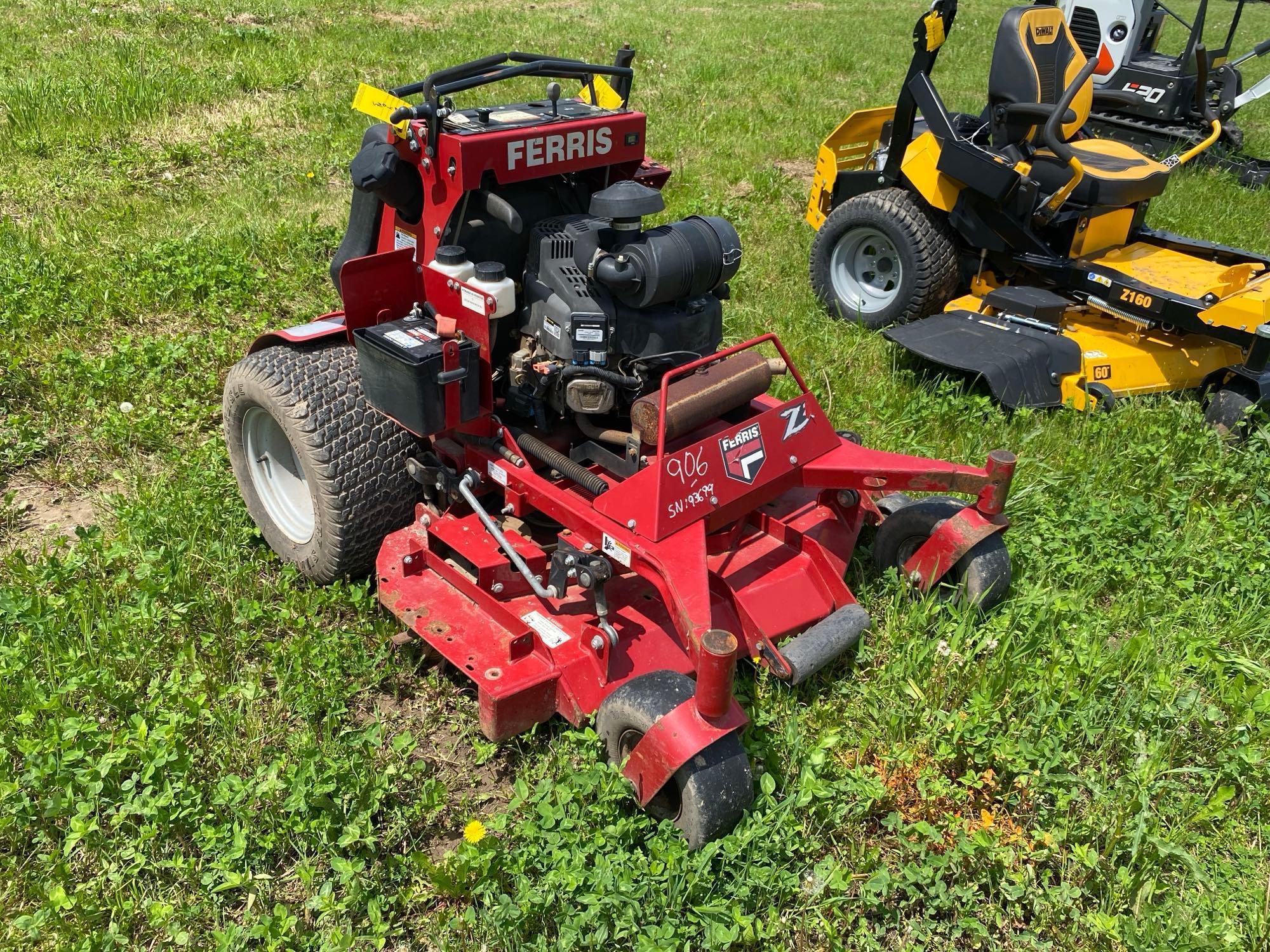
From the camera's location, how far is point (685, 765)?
2914 millimetres

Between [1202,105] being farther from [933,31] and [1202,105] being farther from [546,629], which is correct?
[546,629]

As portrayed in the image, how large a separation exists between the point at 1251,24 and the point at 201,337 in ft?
92.0

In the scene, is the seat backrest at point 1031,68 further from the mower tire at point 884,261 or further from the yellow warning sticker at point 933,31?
the mower tire at point 884,261

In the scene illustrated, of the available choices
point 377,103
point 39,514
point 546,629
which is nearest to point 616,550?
point 546,629

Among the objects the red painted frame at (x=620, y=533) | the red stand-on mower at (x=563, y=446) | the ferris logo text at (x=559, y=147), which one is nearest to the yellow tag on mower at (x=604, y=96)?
the red stand-on mower at (x=563, y=446)

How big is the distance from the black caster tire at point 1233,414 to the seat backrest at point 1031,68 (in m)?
2.05

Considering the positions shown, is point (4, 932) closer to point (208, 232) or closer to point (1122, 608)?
point (1122, 608)

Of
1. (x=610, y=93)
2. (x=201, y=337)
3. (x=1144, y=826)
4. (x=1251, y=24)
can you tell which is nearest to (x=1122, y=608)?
(x=1144, y=826)

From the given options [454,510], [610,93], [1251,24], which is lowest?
[1251,24]

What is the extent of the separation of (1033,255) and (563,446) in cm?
366

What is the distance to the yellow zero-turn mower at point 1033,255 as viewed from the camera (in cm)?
546

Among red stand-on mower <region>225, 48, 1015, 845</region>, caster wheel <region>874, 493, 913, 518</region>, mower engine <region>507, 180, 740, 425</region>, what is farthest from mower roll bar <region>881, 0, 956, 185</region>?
mower engine <region>507, 180, 740, 425</region>

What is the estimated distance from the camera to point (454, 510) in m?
4.06

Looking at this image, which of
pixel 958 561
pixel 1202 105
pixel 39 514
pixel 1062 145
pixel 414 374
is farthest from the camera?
pixel 1202 105
